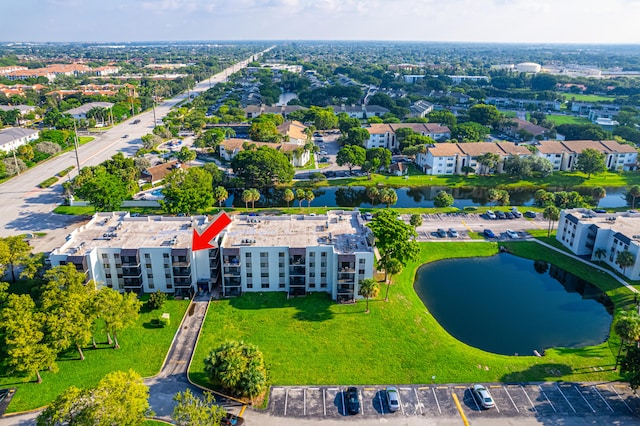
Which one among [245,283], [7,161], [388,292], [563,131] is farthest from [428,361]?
[563,131]

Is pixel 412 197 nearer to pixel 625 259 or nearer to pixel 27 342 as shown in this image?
pixel 625 259

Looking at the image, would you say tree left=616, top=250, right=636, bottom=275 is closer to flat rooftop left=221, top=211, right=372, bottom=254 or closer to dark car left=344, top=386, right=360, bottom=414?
flat rooftop left=221, top=211, right=372, bottom=254

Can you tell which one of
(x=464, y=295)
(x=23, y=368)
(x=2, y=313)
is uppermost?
(x=2, y=313)

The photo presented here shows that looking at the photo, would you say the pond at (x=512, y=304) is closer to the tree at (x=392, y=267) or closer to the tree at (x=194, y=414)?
the tree at (x=392, y=267)

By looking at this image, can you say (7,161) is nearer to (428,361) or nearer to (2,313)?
(2,313)

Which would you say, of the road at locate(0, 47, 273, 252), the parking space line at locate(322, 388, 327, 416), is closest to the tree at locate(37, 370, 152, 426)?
the parking space line at locate(322, 388, 327, 416)

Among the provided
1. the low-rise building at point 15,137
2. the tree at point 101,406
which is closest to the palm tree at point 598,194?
the tree at point 101,406
